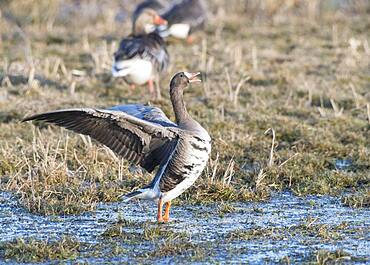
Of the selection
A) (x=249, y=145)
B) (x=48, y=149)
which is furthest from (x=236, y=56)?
(x=48, y=149)

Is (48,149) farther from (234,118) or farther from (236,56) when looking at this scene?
(236,56)

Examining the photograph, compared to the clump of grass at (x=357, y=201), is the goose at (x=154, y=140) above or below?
above

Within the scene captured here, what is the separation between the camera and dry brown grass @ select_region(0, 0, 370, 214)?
308 inches

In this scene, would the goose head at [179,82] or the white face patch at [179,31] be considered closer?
the goose head at [179,82]

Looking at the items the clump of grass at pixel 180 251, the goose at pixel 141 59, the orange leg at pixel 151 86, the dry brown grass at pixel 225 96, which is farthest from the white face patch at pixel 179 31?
the clump of grass at pixel 180 251

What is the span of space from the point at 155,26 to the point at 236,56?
58.9 inches

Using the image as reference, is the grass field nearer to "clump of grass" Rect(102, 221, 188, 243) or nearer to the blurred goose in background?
the blurred goose in background

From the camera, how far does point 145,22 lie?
12516 millimetres

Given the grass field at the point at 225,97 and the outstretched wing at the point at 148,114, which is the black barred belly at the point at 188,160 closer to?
the outstretched wing at the point at 148,114

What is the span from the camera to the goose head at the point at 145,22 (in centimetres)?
1245

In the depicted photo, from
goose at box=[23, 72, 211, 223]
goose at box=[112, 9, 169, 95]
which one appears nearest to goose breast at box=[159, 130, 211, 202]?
goose at box=[23, 72, 211, 223]

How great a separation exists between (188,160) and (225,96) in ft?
14.2

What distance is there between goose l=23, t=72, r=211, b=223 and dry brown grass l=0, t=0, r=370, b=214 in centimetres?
70

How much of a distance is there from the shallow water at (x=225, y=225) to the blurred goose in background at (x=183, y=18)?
687 cm
